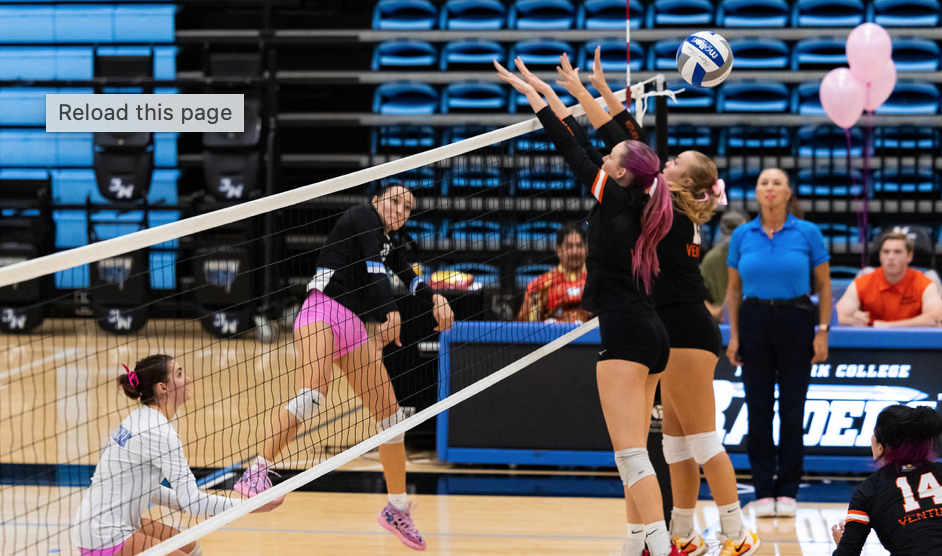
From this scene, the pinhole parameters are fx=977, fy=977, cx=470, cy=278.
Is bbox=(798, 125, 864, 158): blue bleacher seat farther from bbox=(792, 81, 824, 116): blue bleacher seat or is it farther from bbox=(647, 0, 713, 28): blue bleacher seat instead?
bbox=(647, 0, 713, 28): blue bleacher seat

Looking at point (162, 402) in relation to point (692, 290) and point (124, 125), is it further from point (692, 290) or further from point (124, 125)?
point (692, 290)

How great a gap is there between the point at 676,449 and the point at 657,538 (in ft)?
2.13

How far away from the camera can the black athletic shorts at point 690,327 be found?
160 inches

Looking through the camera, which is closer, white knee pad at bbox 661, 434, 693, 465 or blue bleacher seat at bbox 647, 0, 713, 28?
white knee pad at bbox 661, 434, 693, 465

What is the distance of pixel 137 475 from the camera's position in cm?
330

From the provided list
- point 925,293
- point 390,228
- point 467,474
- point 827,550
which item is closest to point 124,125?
point 390,228

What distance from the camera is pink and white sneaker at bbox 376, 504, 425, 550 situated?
14.4 feet

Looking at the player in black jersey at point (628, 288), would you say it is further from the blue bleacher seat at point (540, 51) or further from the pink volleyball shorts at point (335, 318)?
the blue bleacher seat at point (540, 51)

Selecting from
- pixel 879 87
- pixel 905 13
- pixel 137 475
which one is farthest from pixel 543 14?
pixel 137 475

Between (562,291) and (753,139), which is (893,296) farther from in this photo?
Answer: (753,139)

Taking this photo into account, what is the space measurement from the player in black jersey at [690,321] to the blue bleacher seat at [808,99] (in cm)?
621

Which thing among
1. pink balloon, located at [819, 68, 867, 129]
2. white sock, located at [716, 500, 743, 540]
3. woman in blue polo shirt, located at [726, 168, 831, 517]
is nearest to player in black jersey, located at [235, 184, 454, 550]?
white sock, located at [716, 500, 743, 540]

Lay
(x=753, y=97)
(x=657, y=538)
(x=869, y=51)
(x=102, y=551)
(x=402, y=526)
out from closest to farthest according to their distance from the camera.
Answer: (x=102, y=551), (x=657, y=538), (x=402, y=526), (x=869, y=51), (x=753, y=97)

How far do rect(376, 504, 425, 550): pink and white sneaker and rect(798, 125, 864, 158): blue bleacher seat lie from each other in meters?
6.83
